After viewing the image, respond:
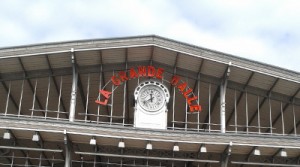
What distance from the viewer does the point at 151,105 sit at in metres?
29.0

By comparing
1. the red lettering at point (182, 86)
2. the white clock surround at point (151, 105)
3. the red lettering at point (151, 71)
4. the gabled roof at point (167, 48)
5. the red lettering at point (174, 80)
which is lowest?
the white clock surround at point (151, 105)

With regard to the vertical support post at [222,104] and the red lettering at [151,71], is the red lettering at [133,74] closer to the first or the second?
the red lettering at [151,71]

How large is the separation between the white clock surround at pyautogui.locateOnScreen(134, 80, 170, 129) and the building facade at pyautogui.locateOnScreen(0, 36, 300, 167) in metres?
0.05

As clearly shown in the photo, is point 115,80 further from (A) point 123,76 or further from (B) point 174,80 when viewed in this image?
(B) point 174,80

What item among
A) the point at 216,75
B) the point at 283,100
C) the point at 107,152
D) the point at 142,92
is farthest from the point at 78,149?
the point at 283,100

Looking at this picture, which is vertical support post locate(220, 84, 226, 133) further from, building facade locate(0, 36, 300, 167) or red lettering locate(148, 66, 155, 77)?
red lettering locate(148, 66, 155, 77)

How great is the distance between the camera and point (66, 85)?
104ft

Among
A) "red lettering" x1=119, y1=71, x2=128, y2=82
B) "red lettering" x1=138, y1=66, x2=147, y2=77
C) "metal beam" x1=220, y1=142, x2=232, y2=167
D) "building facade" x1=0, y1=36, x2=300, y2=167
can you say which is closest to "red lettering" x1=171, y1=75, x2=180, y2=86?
"building facade" x1=0, y1=36, x2=300, y2=167

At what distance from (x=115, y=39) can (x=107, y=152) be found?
6129 mm

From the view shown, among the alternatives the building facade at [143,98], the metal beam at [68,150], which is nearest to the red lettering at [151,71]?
the building facade at [143,98]

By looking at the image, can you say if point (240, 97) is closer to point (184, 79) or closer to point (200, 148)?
point (184, 79)

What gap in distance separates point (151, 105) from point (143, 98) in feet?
1.93

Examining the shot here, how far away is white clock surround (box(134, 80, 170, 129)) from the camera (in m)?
28.3

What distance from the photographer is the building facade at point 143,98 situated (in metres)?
26.7
